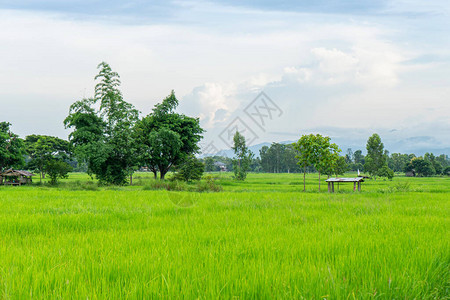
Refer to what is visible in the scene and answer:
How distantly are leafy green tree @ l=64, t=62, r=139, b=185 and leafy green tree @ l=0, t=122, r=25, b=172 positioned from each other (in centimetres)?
916

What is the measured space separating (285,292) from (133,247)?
253cm

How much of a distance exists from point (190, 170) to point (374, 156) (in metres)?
44.7

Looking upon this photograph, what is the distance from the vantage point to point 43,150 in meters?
43.2

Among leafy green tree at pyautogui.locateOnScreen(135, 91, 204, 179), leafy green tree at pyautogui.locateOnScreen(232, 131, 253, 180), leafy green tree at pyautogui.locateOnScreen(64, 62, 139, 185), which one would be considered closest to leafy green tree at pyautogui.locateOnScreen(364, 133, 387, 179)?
leafy green tree at pyautogui.locateOnScreen(232, 131, 253, 180)

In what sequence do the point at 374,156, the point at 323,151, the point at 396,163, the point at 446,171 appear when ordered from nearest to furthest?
the point at 323,151 < the point at 374,156 < the point at 446,171 < the point at 396,163

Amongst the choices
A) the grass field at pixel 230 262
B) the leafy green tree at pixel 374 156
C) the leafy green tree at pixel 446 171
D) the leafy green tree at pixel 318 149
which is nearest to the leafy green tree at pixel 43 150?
the leafy green tree at pixel 318 149

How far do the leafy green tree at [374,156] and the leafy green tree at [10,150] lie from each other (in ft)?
205

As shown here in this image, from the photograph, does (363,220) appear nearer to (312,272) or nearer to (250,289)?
(312,272)

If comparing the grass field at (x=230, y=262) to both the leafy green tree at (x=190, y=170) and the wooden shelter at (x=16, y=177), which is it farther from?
the wooden shelter at (x=16, y=177)

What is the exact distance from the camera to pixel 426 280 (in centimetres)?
312

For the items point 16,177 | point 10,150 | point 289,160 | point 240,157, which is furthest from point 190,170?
point 289,160

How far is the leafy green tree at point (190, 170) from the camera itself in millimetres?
36875

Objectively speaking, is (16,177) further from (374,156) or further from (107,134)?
(374,156)

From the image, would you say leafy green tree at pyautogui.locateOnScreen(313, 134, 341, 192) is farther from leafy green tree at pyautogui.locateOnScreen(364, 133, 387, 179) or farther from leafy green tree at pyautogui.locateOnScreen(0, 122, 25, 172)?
leafy green tree at pyautogui.locateOnScreen(364, 133, 387, 179)
